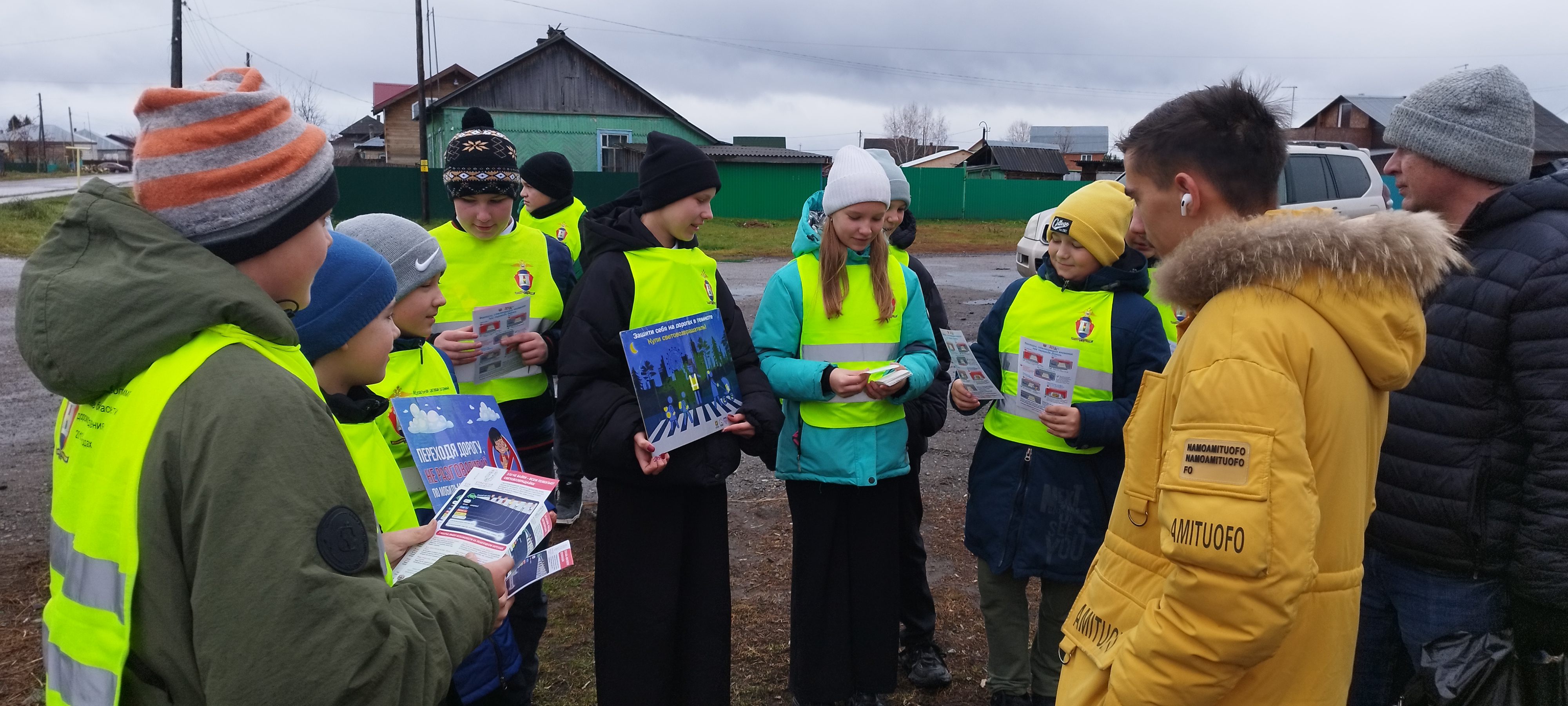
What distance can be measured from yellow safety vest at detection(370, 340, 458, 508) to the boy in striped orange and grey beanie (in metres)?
1.32

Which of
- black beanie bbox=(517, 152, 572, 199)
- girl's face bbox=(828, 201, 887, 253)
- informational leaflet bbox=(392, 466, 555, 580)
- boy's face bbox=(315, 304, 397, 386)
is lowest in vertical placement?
informational leaflet bbox=(392, 466, 555, 580)

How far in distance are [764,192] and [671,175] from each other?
99.0 feet

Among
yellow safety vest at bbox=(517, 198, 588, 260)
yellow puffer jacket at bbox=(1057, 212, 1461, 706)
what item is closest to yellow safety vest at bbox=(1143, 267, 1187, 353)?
yellow puffer jacket at bbox=(1057, 212, 1461, 706)

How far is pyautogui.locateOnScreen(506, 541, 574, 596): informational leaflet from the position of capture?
7.06ft

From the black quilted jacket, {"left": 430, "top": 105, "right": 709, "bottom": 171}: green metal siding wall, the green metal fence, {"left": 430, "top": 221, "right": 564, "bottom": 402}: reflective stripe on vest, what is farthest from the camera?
{"left": 430, "top": 105, "right": 709, "bottom": 171}: green metal siding wall

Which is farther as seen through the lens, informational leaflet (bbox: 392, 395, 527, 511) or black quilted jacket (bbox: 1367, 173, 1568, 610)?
informational leaflet (bbox: 392, 395, 527, 511)

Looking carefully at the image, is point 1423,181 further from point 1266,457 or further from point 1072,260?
point 1266,457

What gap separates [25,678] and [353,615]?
3.35m

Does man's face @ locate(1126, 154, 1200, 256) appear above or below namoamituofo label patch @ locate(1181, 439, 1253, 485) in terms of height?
above

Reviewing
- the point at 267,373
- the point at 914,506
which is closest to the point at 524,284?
the point at 914,506

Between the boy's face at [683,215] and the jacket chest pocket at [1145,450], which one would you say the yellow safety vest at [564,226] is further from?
the jacket chest pocket at [1145,450]

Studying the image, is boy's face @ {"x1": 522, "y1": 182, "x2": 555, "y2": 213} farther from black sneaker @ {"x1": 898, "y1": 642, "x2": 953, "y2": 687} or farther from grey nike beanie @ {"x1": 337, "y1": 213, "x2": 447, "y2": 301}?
black sneaker @ {"x1": 898, "y1": 642, "x2": 953, "y2": 687}

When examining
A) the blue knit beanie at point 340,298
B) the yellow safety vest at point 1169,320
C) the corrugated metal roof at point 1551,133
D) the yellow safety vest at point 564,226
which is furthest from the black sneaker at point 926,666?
the corrugated metal roof at point 1551,133

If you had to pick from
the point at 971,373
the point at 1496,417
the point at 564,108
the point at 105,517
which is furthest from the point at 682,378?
the point at 564,108
